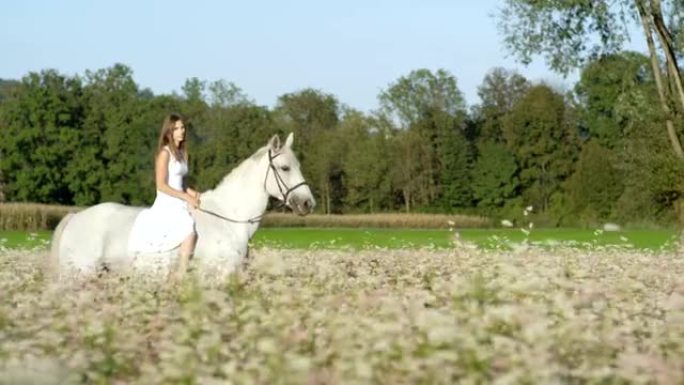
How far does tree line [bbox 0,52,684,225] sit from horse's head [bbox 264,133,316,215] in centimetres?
8371

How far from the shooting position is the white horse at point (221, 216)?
1481 cm

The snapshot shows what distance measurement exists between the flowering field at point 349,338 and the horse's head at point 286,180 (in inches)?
219

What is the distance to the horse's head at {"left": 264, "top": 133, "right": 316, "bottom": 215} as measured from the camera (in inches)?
598

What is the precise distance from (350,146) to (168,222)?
9805cm

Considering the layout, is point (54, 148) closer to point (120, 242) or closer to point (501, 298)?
point (120, 242)

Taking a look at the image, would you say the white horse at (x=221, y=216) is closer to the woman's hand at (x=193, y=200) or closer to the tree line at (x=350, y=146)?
the woman's hand at (x=193, y=200)

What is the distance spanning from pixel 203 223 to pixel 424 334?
861 cm

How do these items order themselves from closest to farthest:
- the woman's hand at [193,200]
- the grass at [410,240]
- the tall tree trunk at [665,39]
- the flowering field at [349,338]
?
1. the flowering field at [349,338]
2. the woman's hand at [193,200]
3. the grass at [410,240]
4. the tall tree trunk at [665,39]

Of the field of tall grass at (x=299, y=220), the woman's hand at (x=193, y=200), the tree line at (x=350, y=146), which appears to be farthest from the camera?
the tree line at (x=350, y=146)

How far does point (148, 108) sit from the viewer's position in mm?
113188

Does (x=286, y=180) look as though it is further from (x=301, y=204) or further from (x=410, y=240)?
(x=410, y=240)

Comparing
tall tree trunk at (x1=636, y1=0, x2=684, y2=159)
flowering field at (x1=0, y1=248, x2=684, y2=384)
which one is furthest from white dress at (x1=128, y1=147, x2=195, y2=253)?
tall tree trunk at (x1=636, y1=0, x2=684, y2=159)

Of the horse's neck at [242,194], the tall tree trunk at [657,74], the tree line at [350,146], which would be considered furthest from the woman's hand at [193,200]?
the tree line at [350,146]

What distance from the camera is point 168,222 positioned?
14.2m
